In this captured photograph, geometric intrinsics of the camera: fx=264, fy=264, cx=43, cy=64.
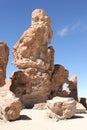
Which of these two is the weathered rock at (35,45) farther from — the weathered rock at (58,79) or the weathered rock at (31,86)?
the weathered rock at (58,79)

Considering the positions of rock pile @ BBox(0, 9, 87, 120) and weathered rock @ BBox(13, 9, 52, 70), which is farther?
weathered rock @ BBox(13, 9, 52, 70)

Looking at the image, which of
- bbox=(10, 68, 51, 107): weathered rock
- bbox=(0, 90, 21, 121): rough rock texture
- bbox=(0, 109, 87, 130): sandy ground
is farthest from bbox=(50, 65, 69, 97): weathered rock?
bbox=(0, 90, 21, 121): rough rock texture

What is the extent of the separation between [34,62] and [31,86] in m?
2.11

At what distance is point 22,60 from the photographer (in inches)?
920

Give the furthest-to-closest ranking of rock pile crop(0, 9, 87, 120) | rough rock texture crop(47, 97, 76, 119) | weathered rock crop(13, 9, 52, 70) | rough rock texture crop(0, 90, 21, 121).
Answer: weathered rock crop(13, 9, 52, 70) < rock pile crop(0, 9, 87, 120) < rough rock texture crop(47, 97, 76, 119) < rough rock texture crop(0, 90, 21, 121)

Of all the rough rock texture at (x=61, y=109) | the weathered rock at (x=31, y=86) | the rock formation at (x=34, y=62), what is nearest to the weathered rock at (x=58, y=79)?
the rock formation at (x=34, y=62)

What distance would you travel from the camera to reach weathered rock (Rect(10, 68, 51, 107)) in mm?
22428

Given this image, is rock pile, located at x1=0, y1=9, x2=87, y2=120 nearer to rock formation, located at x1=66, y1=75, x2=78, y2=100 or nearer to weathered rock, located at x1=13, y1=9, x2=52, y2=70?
weathered rock, located at x1=13, y1=9, x2=52, y2=70

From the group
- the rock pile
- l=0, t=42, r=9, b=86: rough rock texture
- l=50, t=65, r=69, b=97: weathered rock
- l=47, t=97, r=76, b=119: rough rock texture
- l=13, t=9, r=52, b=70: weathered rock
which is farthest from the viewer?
l=50, t=65, r=69, b=97: weathered rock

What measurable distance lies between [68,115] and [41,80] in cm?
910

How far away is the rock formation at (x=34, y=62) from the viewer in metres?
22.6

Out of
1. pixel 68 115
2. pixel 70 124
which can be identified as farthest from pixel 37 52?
pixel 70 124

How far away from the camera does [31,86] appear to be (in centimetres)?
2275

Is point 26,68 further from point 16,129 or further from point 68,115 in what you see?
point 16,129
